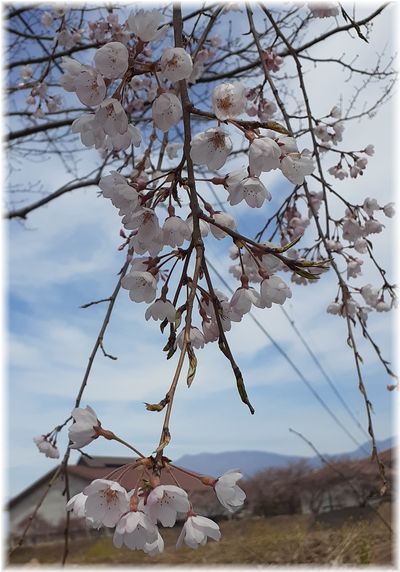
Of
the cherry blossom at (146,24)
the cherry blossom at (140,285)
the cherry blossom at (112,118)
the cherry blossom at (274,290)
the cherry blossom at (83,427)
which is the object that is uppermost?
the cherry blossom at (146,24)

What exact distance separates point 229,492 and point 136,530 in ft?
0.50

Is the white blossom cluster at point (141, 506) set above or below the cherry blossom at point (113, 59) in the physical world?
below

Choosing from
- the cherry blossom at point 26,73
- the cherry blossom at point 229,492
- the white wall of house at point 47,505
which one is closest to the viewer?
the cherry blossom at point 229,492

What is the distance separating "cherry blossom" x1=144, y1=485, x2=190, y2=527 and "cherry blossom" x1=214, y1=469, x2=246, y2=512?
77mm

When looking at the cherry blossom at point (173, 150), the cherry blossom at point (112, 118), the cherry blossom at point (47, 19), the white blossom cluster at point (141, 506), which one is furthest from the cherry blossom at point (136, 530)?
the cherry blossom at point (47, 19)

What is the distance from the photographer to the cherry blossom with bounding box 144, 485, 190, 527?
0.65 metres

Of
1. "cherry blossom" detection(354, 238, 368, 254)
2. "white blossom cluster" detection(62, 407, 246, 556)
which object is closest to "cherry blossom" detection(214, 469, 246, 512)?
"white blossom cluster" detection(62, 407, 246, 556)

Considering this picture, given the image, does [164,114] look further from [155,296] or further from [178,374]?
[178,374]

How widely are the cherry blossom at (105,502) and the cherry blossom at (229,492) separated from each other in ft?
0.45

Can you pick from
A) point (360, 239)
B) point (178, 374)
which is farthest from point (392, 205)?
point (178, 374)

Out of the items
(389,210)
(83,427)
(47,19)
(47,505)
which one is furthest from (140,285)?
(47,505)

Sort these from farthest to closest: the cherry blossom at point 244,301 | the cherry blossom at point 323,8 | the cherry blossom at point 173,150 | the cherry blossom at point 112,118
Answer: the cherry blossom at point 173,150 < the cherry blossom at point 323,8 < the cherry blossom at point 244,301 < the cherry blossom at point 112,118

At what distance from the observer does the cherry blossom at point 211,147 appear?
869mm

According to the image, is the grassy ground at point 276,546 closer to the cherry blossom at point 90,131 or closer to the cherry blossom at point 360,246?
the cherry blossom at point 360,246
